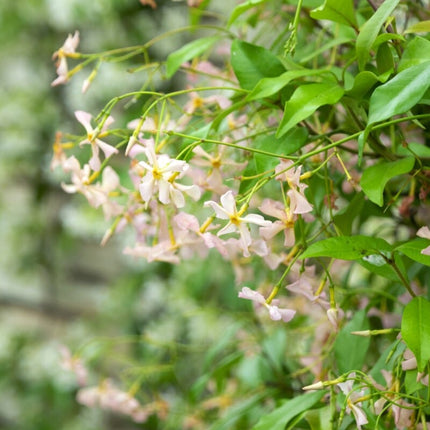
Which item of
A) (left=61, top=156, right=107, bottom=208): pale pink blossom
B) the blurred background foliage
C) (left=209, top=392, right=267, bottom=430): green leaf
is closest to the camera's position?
(left=61, top=156, right=107, bottom=208): pale pink blossom

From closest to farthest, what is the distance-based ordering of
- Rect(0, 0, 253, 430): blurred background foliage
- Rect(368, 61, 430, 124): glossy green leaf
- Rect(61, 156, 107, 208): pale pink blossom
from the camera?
Rect(368, 61, 430, 124): glossy green leaf < Rect(61, 156, 107, 208): pale pink blossom < Rect(0, 0, 253, 430): blurred background foliage

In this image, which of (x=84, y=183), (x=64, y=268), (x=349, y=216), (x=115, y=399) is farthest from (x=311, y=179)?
(x=64, y=268)

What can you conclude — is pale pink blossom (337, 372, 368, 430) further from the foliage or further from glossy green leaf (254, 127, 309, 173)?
glossy green leaf (254, 127, 309, 173)

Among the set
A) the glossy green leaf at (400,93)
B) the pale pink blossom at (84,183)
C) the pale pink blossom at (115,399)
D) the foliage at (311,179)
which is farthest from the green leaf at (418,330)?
the pale pink blossom at (115,399)

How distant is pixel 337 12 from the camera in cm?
42

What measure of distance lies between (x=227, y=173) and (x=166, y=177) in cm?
13

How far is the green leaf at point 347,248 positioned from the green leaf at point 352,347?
0.34 feet

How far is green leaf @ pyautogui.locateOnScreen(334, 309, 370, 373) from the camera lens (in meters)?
0.49

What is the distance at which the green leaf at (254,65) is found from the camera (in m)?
0.47

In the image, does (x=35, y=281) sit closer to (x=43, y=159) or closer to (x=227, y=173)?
(x=43, y=159)

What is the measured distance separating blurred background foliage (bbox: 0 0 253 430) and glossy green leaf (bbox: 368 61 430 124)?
2.81ft

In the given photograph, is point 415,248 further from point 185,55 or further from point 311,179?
point 185,55

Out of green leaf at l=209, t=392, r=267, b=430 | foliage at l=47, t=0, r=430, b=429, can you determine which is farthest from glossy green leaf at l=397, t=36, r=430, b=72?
green leaf at l=209, t=392, r=267, b=430

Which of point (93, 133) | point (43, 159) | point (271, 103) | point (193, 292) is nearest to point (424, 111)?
point (271, 103)
